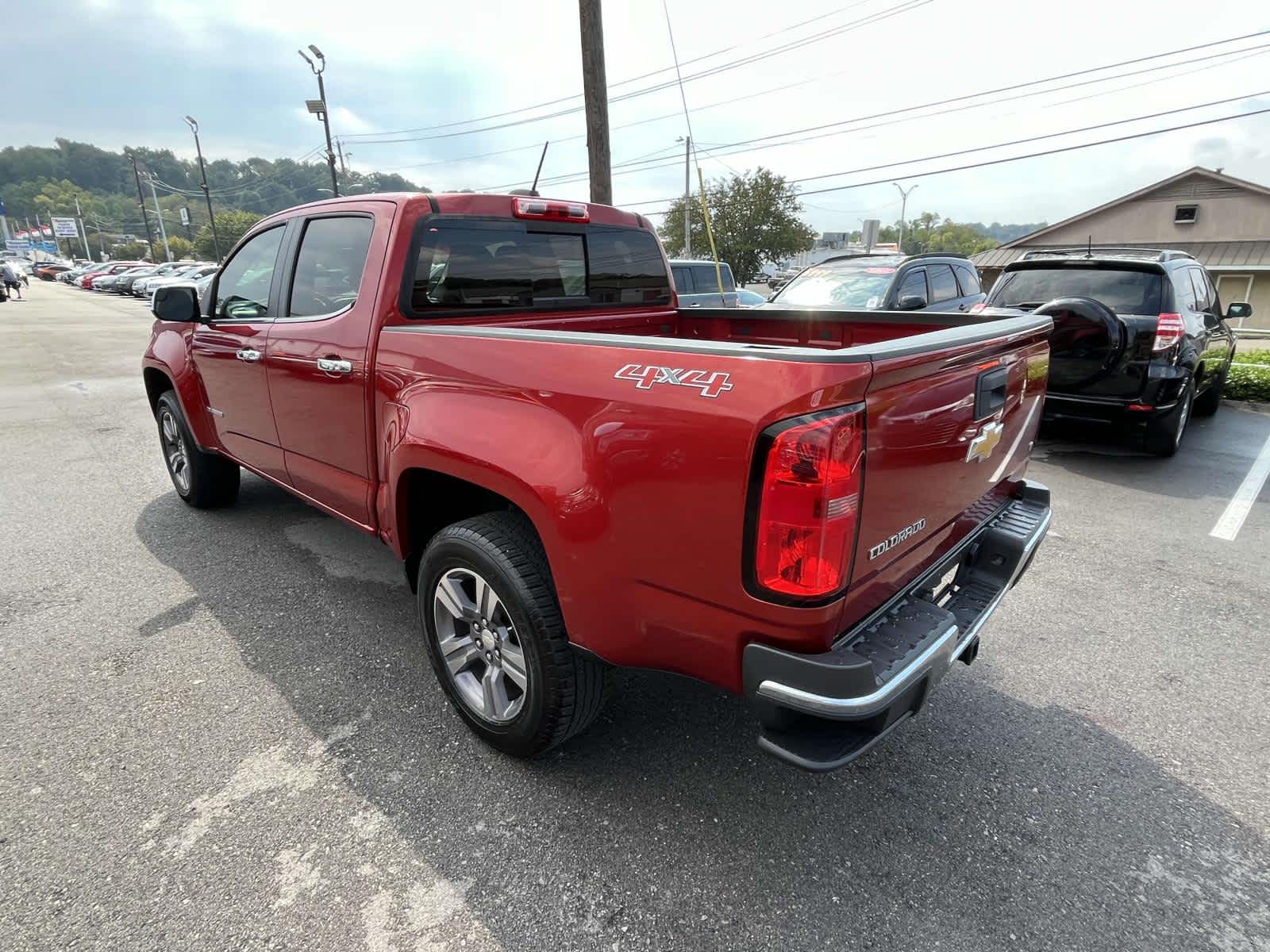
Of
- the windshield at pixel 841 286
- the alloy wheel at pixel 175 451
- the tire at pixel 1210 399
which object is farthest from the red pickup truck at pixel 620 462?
the tire at pixel 1210 399

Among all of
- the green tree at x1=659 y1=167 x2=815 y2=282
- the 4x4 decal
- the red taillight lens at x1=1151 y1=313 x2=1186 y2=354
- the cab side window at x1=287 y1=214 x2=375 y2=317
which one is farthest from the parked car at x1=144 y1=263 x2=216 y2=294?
the 4x4 decal

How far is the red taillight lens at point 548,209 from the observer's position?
305 centimetres

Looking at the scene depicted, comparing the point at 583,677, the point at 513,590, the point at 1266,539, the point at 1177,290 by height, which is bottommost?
the point at 1266,539

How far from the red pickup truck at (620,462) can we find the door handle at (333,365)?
14 millimetres

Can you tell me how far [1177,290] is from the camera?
236 inches

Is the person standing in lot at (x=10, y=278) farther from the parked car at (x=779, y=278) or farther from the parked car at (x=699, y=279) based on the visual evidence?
the parked car at (x=779, y=278)

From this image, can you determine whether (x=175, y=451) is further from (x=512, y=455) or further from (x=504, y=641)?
(x=512, y=455)

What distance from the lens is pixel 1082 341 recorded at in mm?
5676

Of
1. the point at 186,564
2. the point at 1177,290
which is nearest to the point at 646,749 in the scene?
the point at 186,564

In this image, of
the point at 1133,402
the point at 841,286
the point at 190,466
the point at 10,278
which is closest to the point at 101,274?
the point at 10,278

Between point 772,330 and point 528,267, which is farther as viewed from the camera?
point 772,330

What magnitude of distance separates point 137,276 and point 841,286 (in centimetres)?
4337

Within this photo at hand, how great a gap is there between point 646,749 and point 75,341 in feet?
61.0

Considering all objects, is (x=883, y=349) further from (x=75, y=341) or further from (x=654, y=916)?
(x=75, y=341)
